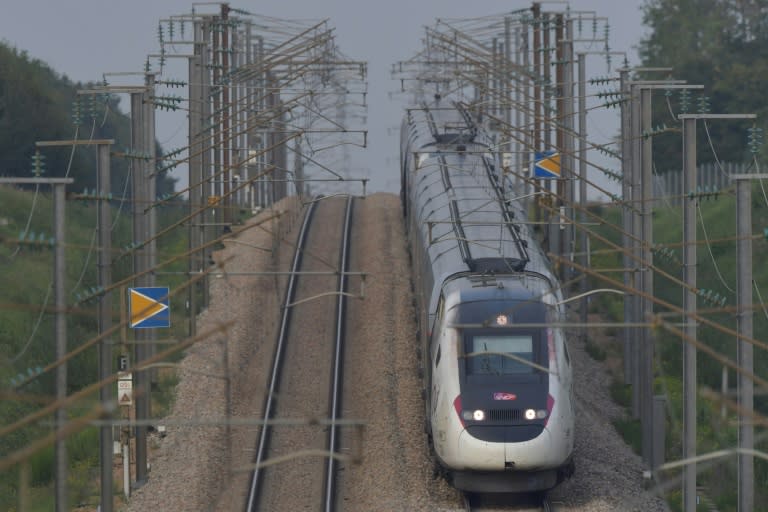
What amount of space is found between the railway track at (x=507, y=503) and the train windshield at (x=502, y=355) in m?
2.14

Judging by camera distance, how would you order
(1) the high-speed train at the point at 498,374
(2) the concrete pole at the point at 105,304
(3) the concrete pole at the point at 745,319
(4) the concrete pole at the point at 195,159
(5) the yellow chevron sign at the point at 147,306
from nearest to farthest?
(3) the concrete pole at the point at 745,319 < (2) the concrete pole at the point at 105,304 < (1) the high-speed train at the point at 498,374 < (5) the yellow chevron sign at the point at 147,306 < (4) the concrete pole at the point at 195,159

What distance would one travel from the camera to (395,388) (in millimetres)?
30312

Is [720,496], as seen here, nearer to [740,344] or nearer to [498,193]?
[740,344]

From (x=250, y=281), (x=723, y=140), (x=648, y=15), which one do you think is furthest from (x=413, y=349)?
(x=648, y=15)

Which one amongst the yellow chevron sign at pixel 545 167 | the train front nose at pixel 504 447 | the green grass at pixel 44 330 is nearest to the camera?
the train front nose at pixel 504 447

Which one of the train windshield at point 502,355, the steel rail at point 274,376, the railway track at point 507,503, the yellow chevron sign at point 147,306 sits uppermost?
the yellow chevron sign at point 147,306

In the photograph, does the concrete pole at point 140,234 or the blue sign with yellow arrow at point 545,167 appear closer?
the concrete pole at point 140,234

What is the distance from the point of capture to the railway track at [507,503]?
74.4 feet

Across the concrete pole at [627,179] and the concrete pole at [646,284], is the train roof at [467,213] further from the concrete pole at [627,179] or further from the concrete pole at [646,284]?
the concrete pole at [627,179]

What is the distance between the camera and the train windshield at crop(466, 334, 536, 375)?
22.0m

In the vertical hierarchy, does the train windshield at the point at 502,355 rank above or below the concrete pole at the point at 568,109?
below

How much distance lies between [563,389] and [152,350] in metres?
7.33

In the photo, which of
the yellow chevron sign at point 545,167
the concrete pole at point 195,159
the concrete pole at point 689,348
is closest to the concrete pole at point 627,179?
the concrete pole at point 689,348

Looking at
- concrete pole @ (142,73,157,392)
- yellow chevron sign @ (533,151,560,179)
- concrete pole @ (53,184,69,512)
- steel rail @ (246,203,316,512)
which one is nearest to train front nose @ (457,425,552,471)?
steel rail @ (246,203,316,512)
